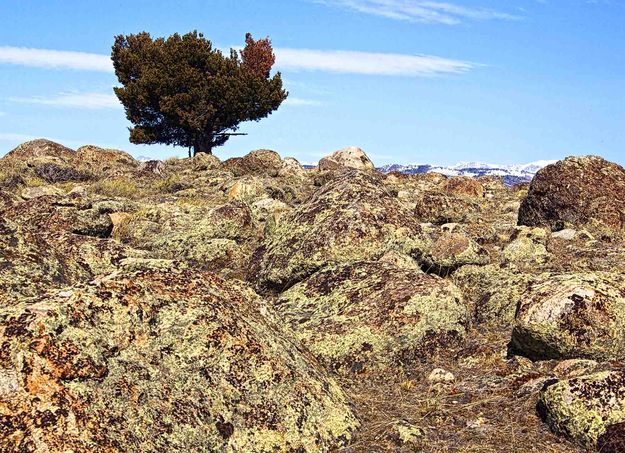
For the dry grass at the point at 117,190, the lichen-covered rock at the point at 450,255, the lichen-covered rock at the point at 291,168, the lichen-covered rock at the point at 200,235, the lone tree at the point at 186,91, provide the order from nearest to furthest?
1. the lichen-covered rock at the point at 450,255
2. the lichen-covered rock at the point at 200,235
3. the dry grass at the point at 117,190
4. the lichen-covered rock at the point at 291,168
5. the lone tree at the point at 186,91

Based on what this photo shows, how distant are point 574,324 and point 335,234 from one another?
14.2 ft

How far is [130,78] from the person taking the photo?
6341 centimetres

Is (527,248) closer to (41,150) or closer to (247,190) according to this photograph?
(247,190)

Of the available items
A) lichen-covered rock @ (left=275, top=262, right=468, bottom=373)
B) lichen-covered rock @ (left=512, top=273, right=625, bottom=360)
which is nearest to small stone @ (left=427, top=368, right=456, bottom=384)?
lichen-covered rock @ (left=275, top=262, right=468, bottom=373)

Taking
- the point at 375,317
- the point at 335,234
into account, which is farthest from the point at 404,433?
the point at 335,234

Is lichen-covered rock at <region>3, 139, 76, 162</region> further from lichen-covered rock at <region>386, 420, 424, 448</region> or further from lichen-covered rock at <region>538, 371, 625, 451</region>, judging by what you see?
lichen-covered rock at <region>538, 371, 625, 451</region>

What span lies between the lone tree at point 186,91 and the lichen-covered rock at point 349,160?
13905 millimetres

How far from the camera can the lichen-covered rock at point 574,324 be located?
848cm

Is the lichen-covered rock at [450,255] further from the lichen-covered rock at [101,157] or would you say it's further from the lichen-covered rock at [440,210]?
the lichen-covered rock at [101,157]

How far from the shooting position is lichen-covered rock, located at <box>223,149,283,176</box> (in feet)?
132

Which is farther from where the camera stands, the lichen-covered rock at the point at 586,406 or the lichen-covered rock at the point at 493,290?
the lichen-covered rock at the point at 493,290

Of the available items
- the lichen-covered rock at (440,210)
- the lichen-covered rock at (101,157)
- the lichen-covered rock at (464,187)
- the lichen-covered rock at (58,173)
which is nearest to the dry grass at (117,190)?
the lichen-covered rock at (58,173)

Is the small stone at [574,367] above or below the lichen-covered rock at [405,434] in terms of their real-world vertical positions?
above

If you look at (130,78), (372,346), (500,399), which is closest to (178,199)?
(372,346)
